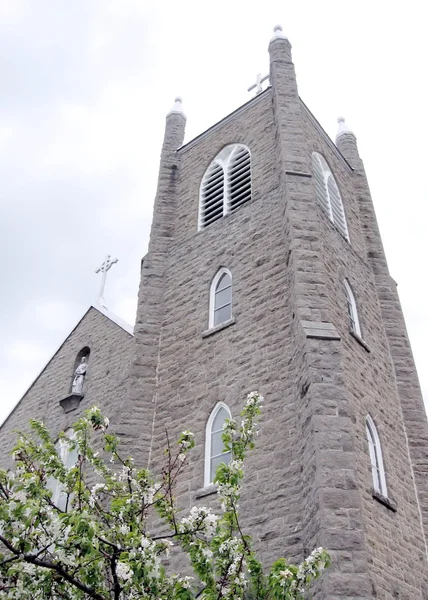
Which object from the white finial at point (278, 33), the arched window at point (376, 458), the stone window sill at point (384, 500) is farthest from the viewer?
the white finial at point (278, 33)

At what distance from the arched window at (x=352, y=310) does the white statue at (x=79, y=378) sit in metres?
6.47

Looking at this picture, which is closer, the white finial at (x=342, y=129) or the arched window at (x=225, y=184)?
the arched window at (x=225, y=184)

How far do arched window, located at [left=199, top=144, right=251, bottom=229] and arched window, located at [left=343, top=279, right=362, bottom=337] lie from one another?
3089 millimetres

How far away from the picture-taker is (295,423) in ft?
32.1

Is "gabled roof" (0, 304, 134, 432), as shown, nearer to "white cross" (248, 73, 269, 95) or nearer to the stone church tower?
the stone church tower

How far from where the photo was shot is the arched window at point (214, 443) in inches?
413

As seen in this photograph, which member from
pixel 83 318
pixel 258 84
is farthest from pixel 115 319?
pixel 258 84

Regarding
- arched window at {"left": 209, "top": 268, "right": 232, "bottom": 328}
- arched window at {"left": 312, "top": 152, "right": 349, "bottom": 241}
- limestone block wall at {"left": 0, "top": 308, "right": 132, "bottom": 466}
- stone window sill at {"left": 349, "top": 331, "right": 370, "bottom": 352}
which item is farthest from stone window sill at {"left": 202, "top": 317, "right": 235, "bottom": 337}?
arched window at {"left": 312, "top": 152, "right": 349, "bottom": 241}

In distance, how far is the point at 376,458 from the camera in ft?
34.7

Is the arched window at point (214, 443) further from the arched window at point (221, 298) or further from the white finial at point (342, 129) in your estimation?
the white finial at point (342, 129)

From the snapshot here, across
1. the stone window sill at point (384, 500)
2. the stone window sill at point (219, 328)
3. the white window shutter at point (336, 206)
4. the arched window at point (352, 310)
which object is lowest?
the stone window sill at point (384, 500)

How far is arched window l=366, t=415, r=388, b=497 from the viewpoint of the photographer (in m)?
10.1

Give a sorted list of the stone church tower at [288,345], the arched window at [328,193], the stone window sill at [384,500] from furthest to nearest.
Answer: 1. the arched window at [328,193]
2. the stone window sill at [384,500]
3. the stone church tower at [288,345]

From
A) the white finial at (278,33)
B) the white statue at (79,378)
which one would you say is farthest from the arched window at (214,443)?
the white finial at (278,33)
